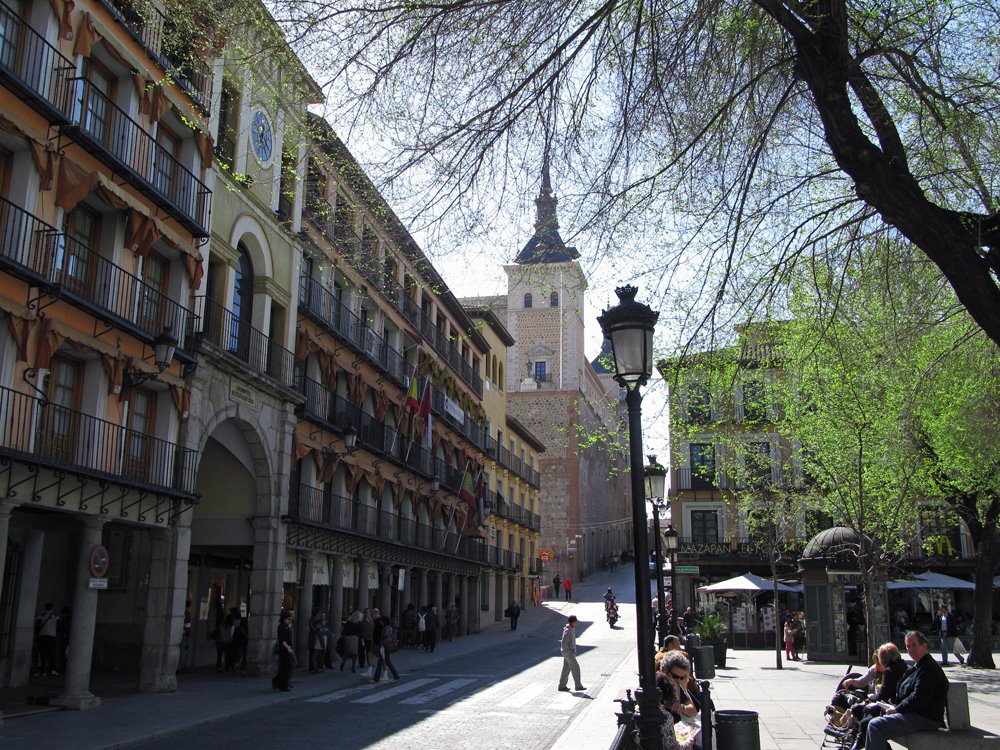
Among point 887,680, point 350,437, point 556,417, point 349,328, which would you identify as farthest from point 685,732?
point 556,417

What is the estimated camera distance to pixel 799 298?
10609 millimetres

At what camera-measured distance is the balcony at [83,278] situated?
14070mm

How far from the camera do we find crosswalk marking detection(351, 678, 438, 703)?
17.7 m

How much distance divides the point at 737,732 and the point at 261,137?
18.7 metres

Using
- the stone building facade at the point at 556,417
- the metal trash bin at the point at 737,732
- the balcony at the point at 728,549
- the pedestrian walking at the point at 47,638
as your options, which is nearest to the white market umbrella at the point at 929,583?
the balcony at the point at 728,549

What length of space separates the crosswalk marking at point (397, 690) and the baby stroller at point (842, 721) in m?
8.94

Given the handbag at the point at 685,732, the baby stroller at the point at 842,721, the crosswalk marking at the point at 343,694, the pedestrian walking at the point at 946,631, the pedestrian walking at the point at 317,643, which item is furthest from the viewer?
the pedestrian walking at the point at 946,631

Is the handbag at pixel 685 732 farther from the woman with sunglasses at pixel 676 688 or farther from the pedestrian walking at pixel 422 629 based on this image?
the pedestrian walking at pixel 422 629

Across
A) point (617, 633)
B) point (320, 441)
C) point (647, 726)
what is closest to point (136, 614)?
point (320, 441)

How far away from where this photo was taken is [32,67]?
47.4ft

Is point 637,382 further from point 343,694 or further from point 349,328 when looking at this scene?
point 349,328

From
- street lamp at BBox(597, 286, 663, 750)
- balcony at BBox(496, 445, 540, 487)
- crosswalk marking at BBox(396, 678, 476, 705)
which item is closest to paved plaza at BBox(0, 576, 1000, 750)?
crosswalk marking at BBox(396, 678, 476, 705)

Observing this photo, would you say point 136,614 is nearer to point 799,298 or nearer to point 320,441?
point 320,441

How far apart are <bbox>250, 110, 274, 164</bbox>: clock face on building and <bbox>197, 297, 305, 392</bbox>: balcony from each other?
4.05 m
